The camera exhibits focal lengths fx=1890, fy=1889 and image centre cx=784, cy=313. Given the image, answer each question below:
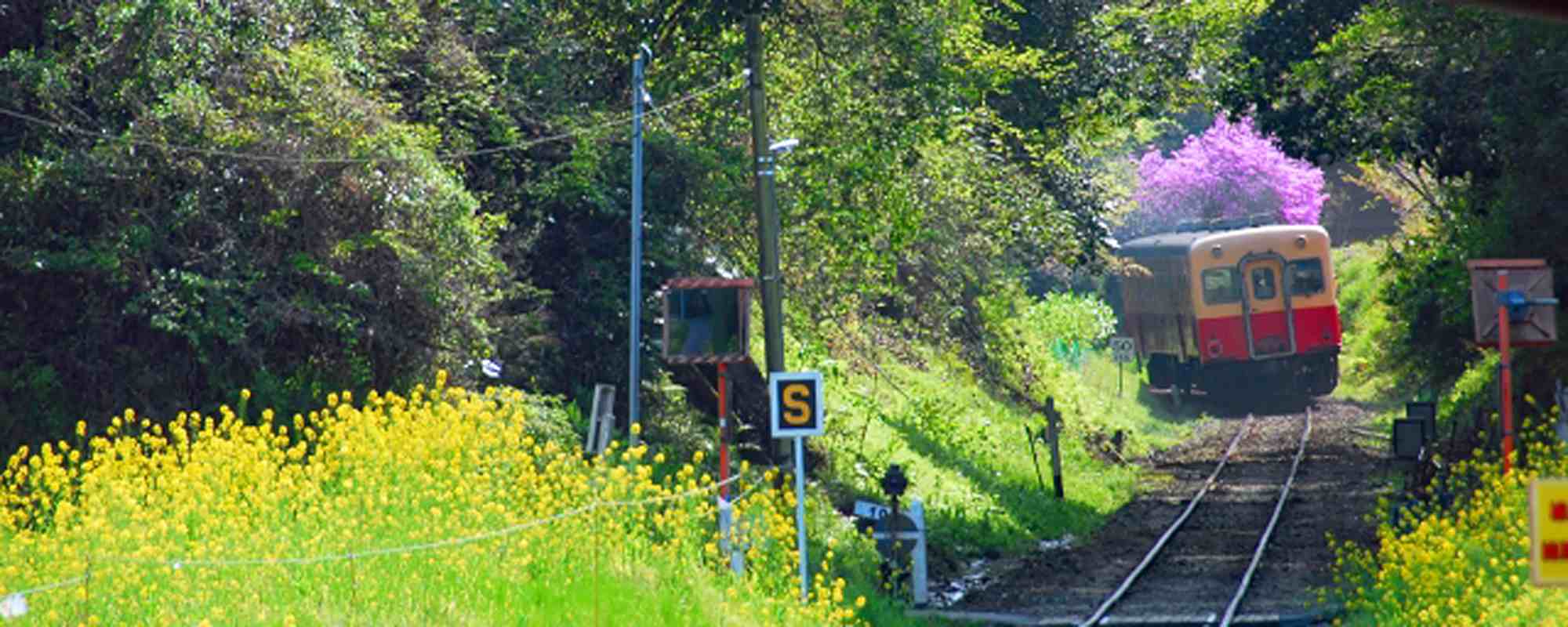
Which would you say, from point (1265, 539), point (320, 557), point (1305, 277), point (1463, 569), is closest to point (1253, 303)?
point (1305, 277)

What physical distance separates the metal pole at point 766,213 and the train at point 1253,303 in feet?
58.6

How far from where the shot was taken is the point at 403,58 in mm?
20688

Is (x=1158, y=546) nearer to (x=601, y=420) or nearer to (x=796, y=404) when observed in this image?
(x=601, y=420)

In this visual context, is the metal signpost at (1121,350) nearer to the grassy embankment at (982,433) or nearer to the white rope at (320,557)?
the grassy embankment at (982,433)

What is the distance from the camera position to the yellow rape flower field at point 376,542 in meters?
9.38

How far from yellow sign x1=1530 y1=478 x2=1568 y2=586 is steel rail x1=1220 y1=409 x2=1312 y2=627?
26.0 feet

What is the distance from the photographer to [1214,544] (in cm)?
1906

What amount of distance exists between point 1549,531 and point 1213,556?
12458 mm

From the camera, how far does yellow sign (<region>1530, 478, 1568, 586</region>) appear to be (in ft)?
19.3

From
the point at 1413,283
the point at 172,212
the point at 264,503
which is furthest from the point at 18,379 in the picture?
the point at 1413,283

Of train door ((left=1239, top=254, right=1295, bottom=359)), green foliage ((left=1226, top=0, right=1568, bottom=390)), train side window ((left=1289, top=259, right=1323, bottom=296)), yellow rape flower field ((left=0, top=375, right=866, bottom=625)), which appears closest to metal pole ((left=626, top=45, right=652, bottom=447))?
yellow rape flower field ((left=0, top=375, right=866, bottom=625))

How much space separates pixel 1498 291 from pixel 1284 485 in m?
9.45

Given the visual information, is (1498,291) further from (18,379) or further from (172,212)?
(18,379)

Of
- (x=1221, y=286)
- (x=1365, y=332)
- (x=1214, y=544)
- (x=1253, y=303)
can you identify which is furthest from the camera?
(x=1365, y=332)
